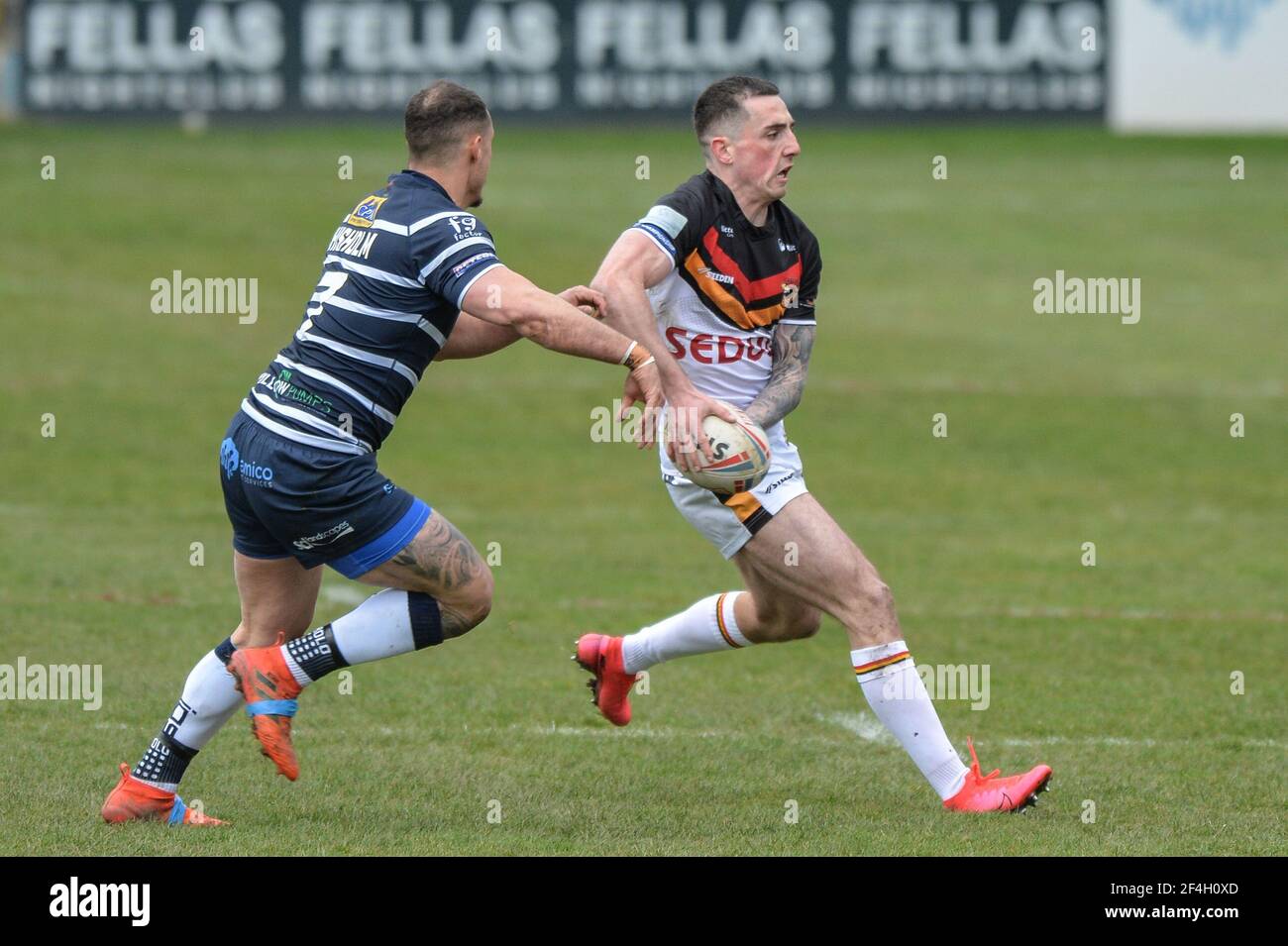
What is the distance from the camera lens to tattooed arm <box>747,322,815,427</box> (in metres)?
7.02

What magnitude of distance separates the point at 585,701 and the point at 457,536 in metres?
2.28

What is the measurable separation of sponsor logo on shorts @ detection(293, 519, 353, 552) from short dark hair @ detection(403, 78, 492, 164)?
1.26 metres

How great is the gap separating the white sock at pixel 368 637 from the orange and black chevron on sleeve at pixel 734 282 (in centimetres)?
165

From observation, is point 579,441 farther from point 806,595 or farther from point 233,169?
point 233,169

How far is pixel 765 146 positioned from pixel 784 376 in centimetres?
87

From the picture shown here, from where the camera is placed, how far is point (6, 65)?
28.6 m

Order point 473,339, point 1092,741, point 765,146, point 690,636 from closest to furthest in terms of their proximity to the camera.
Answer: point 473,339 < point 765,146 < point 690,636 < point 1092,741

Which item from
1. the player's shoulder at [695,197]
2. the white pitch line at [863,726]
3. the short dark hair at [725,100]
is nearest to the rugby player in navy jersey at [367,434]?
the player's shoulder at [695,197]

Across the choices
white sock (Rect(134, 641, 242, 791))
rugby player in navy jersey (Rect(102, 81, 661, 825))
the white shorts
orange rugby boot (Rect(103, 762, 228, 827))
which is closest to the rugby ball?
the white shorts

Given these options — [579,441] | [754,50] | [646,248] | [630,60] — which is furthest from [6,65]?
[646,248]

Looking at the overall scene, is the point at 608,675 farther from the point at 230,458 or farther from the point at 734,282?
the point at 230,458

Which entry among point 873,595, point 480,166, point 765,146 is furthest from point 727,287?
point 873,595

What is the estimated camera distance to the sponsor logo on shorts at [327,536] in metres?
6.07

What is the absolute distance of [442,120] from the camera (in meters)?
6.20
